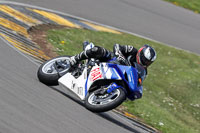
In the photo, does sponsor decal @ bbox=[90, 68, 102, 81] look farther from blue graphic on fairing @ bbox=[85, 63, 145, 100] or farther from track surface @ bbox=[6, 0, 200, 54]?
track surface @ bbox=[6, 0, 200, 54]

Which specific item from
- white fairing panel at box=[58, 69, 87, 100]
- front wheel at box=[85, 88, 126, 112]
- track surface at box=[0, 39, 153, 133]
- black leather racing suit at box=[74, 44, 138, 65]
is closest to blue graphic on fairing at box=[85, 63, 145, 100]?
front wheel at box=[85, 88, 126, 112]

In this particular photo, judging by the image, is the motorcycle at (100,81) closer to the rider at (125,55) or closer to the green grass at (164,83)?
the rider at (125,55)

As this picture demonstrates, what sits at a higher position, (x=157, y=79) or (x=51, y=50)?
(x=51, y=50)

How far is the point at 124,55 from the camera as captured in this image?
26.1 ft

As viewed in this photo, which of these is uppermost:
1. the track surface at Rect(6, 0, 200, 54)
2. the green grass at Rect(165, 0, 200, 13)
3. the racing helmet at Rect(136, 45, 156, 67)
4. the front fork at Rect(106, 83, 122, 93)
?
the racing helmet at Rect(136, 45, 156, 67)

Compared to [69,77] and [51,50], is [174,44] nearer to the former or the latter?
[51,50]

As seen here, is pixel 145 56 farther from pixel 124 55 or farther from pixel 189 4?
pixel 189 4

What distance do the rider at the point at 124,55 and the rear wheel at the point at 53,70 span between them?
27cm

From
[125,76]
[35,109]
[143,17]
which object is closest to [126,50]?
[125,76]

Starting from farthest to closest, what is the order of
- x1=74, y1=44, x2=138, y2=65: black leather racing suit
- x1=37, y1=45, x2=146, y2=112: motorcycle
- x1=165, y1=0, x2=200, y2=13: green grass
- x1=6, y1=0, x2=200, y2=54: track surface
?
x1=165, y1=0, x2=200, y2=13: green grass → x1=6, y1=0, x2=200, y2=54: track surface → x1=74, y1=44, x2=138, y2=65: black leather racing suit → x1=37, y1=45, x2=146, y2=112: motorcycle

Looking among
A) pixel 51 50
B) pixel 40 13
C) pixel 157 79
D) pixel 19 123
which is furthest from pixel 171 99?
pixel 19 123

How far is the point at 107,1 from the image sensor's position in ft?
64.5

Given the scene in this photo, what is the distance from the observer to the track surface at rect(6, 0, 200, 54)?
17312 mm

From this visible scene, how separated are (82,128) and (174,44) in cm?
1239
